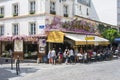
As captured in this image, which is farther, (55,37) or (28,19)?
(28,19)

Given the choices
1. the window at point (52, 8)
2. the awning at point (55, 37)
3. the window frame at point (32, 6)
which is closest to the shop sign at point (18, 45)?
the window frame at point (32, 6)

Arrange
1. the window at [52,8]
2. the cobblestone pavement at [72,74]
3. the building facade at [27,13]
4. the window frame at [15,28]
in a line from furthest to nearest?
the window frame at [15,28] < the window at [52,8] < the building facade at [27,13] < the cobblestone pavement at [72,74]

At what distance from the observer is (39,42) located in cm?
2953

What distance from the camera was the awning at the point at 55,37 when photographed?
1113 inches

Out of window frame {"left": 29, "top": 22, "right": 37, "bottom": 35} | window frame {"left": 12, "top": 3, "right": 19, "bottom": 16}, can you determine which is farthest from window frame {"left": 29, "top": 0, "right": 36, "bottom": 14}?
window frame {"left": 12, "top": 3, "right": 19, "bottom": 16}

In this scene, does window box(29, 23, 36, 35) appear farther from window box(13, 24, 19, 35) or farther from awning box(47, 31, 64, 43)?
awning box(47, 31, 64, 43)

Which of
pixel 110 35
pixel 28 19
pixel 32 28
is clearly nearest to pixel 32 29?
pixel 32 28

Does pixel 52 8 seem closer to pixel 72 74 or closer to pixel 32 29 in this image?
pixel 32 29

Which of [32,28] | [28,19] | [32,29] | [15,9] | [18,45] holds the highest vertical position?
[15,9]

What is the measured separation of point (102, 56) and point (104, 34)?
30.5ft

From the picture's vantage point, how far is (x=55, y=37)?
93.7 feet

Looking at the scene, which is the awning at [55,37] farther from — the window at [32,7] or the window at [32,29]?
the window at [32,7]

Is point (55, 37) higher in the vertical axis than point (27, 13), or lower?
lower

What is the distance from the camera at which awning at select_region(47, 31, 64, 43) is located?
28.3m
